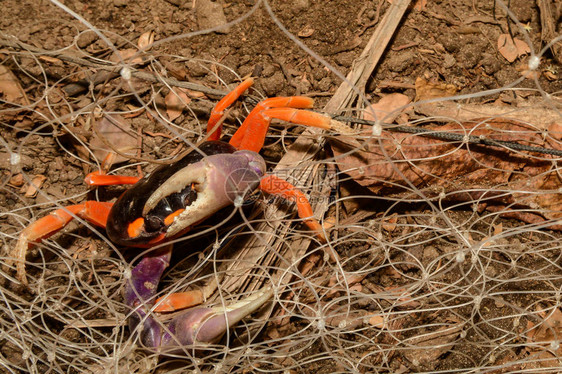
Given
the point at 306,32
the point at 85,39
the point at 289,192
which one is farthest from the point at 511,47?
the point at 85,39

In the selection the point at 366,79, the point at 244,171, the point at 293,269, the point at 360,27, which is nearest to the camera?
the point at 244,171

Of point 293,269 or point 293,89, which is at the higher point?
point 293,89

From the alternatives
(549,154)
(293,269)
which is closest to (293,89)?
(293,269)

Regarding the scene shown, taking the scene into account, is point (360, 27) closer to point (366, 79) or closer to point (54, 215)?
point (366, 79)

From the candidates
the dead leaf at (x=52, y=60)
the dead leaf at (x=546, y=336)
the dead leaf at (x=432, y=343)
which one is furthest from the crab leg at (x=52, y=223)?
the dead leaf at (x=546, y=336)

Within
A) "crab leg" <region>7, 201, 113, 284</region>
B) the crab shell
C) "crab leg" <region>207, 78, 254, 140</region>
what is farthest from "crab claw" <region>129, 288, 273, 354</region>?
→ "crab leg" <region>207, 78, 254, 140</region>

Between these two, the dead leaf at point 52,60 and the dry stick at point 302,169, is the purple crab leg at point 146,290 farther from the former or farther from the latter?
the dead leaf at point 52,60

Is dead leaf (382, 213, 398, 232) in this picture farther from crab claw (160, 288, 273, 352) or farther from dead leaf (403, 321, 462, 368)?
crab claw (160, 288, 273, 352)
